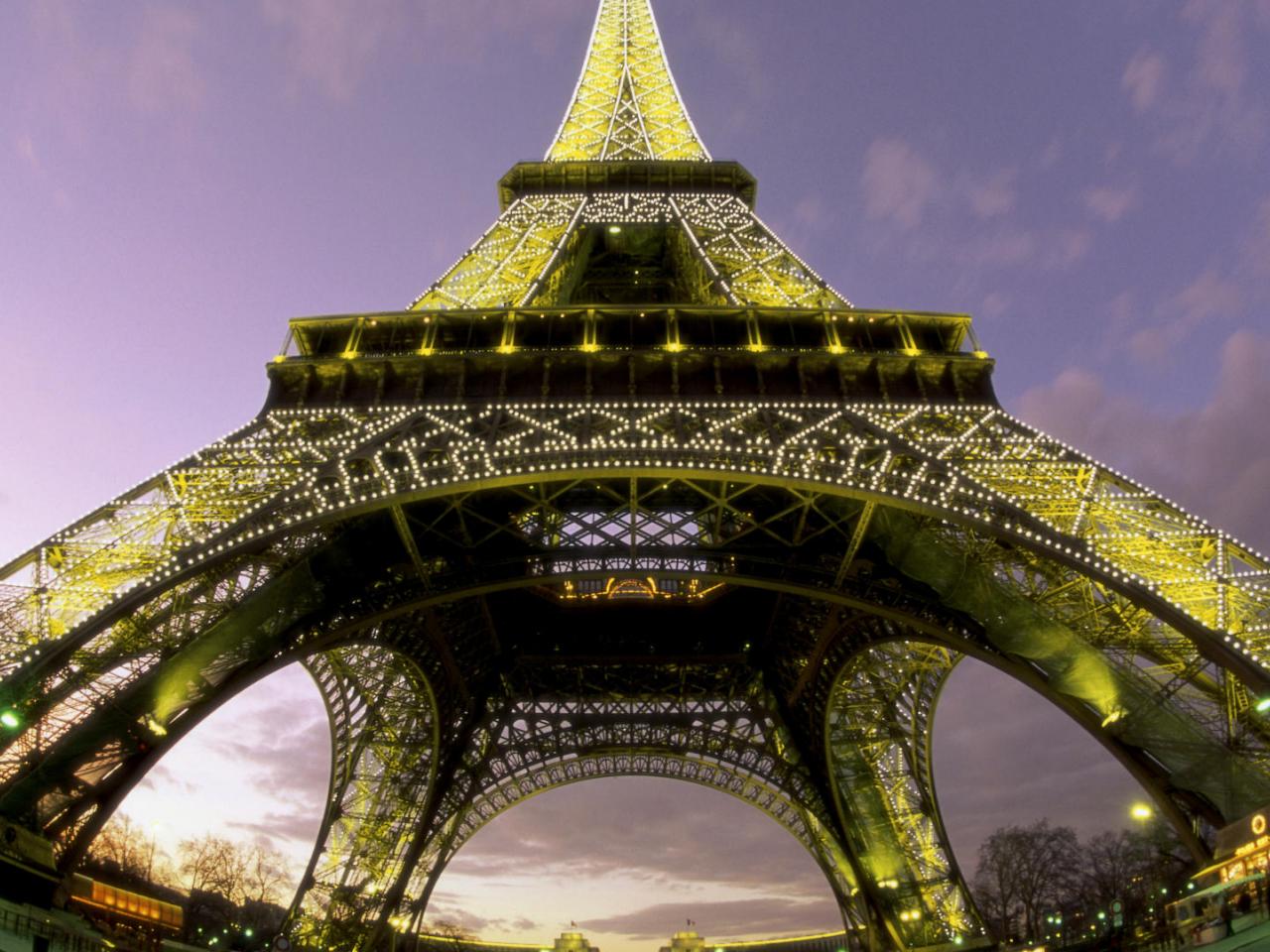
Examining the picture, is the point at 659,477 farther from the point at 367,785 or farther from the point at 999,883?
the point at 999,883

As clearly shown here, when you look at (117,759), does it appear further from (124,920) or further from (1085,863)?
(1085,863)

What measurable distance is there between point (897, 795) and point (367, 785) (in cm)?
1791

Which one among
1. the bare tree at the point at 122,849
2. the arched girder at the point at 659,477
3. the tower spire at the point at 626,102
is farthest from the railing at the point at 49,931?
the bare tree at the point at 122,849

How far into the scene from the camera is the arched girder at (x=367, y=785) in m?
27.9

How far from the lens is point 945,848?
98.4 ft

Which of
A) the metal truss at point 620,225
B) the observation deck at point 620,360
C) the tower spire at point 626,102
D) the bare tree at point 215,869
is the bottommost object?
the bare tree at point 215,869

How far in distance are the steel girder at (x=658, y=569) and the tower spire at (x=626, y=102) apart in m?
17.2

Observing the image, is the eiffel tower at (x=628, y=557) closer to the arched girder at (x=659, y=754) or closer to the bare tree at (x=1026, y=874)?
the arched girder at (x=659, y=754)

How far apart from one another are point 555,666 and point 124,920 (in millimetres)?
15814

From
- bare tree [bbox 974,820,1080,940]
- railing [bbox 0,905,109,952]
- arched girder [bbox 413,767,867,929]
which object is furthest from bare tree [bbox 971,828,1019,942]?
railing [bbox 0,905,109,952]

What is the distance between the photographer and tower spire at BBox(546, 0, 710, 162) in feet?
113

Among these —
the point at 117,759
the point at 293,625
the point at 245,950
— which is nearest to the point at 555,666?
the point at 245,950

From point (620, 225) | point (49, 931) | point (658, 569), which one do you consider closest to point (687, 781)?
point (658, 569)

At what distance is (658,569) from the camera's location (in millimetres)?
20641
